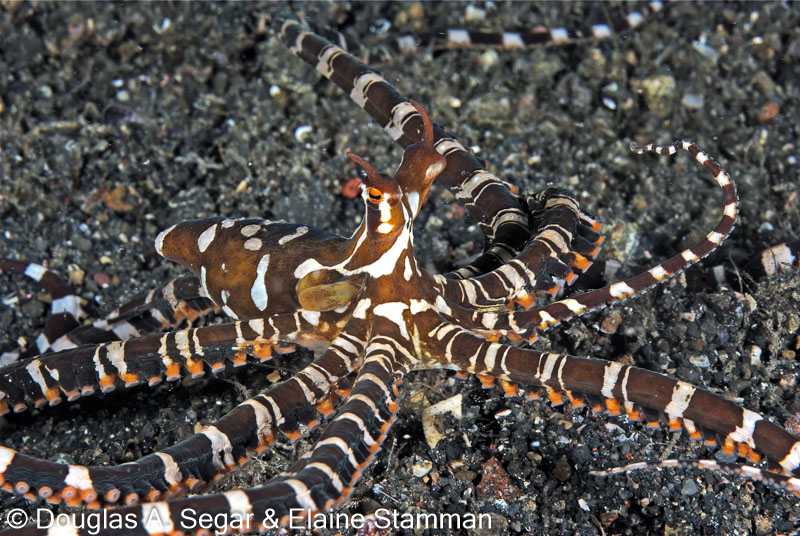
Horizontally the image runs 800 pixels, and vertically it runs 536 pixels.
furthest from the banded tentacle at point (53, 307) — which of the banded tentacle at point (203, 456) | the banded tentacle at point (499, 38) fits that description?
the banded tentacle at point (499, 38)

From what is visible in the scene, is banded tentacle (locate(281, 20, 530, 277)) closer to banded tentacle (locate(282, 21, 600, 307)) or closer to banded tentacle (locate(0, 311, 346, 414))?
banded tentacle (locate(282, 21, 600, 307))

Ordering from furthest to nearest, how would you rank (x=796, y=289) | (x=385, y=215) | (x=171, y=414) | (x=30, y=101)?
1. (x=30, y=101)
2. (x=796, y=289)
3. (x=171, y=414)
4. (x=385, y=215)

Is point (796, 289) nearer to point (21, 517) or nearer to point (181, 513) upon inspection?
point (181, 513)

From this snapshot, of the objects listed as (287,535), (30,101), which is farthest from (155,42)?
(287,535)

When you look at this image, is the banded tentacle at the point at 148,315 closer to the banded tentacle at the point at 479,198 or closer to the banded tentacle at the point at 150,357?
the banded tentacle at the point at 150,357

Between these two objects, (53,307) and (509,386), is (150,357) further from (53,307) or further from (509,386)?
(53,307)

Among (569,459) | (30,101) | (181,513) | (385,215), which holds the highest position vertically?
(30,101)
